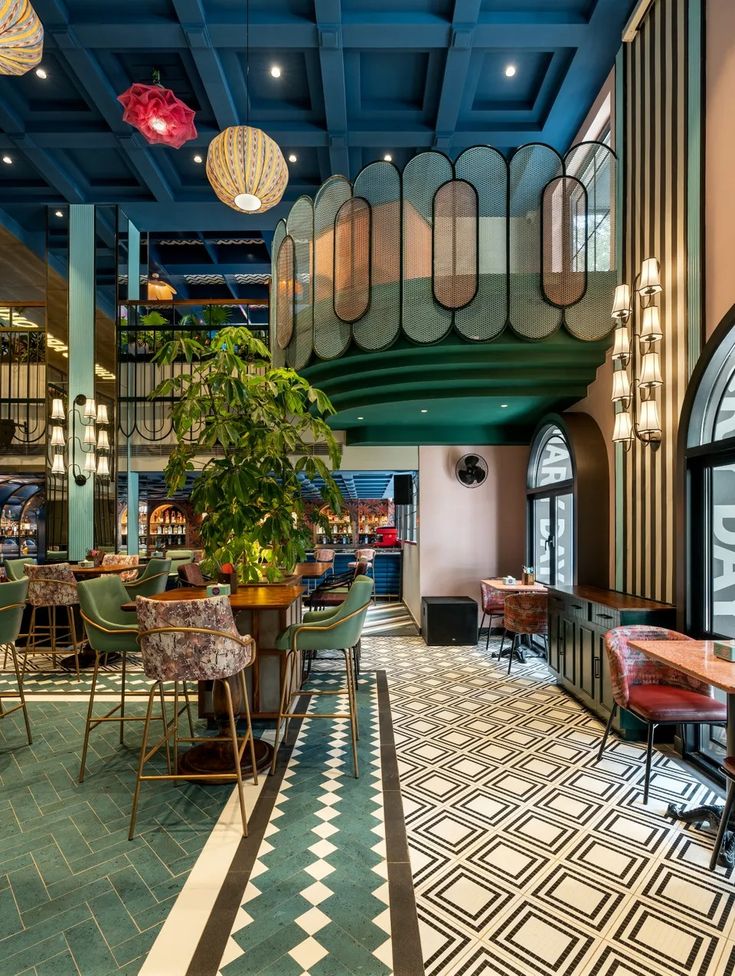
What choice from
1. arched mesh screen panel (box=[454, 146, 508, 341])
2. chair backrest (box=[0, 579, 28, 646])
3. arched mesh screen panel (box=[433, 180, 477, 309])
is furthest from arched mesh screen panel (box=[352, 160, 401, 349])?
chair backrest (box=[0, 579, 28, 646])

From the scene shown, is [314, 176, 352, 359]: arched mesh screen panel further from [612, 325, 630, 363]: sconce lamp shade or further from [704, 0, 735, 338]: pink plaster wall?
[704, 0, 735, 338]: pink plaster wall

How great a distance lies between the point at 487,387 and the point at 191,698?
411cm

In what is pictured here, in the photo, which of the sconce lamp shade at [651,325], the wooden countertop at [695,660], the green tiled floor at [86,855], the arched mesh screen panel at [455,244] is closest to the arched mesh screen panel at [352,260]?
the arched mesh screen panel at [455,244]

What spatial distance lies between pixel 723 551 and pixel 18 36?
5488 mm

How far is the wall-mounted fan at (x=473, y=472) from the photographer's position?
8.09 meters

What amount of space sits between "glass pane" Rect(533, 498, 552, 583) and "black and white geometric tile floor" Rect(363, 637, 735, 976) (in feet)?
10.2

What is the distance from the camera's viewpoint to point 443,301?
502 cm

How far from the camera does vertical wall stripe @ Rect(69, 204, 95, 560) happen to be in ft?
26.5

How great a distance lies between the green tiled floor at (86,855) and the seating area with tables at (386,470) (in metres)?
0.02

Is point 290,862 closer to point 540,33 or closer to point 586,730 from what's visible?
point 586,730

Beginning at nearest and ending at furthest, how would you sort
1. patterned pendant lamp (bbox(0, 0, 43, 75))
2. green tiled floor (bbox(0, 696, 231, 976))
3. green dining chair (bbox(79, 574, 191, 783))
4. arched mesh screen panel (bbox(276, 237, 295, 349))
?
1. green tiled floor (bbox(0, 696, 231, 976))
2. patterned pendant lamp (bbox(0, 0, 43, 75))
3. green dining chair (bbox(79, 574, 191, 783))
4. arched mesh screen panel (bbox(276, 237, 295, 349))

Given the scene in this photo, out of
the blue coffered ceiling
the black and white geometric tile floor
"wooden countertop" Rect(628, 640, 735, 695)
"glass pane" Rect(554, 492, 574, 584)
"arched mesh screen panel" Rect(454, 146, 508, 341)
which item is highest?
the blue coffered ceiling

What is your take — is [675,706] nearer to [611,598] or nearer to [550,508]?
[611,598]

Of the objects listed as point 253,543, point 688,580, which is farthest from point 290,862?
point 688,580
